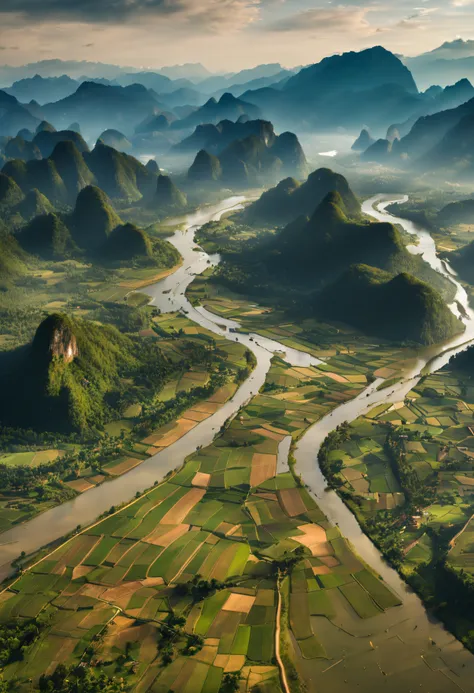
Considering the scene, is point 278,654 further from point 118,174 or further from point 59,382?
point 118,174

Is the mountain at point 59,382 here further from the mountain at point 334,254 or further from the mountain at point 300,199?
the mountain at point 300,199

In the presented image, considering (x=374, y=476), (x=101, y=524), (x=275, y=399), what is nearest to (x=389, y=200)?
(x=275, y=399)

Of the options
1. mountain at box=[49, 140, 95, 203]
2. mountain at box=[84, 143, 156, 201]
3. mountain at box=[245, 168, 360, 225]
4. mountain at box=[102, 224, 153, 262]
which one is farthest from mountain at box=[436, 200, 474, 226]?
mountain at box=[49, 140, 95, 203]

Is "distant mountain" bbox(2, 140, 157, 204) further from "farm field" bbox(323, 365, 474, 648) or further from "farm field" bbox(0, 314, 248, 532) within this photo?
"farm field" bbox(323, 365, 474, 648)

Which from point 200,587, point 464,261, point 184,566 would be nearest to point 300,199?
point 464,261

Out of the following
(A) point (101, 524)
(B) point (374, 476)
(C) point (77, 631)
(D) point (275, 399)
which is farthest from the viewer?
(D) point (275, 399)

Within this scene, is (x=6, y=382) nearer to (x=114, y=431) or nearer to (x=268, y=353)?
(x=114, y=431)
